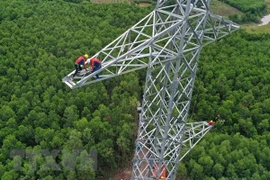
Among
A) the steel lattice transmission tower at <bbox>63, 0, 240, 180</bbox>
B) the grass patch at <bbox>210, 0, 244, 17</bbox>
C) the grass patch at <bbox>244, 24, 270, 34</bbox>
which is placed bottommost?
the grass patch at <bbox>244, 24, 270, 34</bbox>

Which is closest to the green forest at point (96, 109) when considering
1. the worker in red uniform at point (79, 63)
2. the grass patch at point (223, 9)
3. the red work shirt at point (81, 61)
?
the worker in red uniform at point (79, 63)

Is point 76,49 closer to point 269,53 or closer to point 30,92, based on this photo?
point 30,92

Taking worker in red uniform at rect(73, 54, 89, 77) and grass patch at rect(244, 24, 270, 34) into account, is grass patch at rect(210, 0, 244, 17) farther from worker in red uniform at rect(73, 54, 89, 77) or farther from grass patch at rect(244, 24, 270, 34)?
worker in red uniform at rect(73, 54, 89, 77)

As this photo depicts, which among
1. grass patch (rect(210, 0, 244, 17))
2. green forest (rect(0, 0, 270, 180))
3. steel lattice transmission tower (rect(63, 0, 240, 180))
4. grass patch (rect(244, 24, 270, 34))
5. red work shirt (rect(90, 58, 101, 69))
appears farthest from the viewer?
grass patch (rect(210, 0, 244, 17))

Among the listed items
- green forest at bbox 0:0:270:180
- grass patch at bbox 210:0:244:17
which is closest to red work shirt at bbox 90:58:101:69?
green forest at bbox 0:0:270:180

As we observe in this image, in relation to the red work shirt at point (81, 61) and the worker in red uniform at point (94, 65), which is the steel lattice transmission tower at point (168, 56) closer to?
the worker in red uniform at point (94, 65)

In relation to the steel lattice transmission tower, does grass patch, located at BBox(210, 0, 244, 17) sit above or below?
below

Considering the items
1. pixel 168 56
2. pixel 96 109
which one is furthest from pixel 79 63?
pixel 96 109

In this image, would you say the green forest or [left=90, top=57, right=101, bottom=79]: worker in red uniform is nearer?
[left=90, top=57, right=101, bottom=79]: worker in red uniform

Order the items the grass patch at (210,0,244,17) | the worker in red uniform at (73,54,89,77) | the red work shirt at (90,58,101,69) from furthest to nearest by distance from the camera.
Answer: the grass patch at (210,0,244,17)
the worker in red uniform at (73,54,89,77)
the red work shirt at (90,58,101,69)
